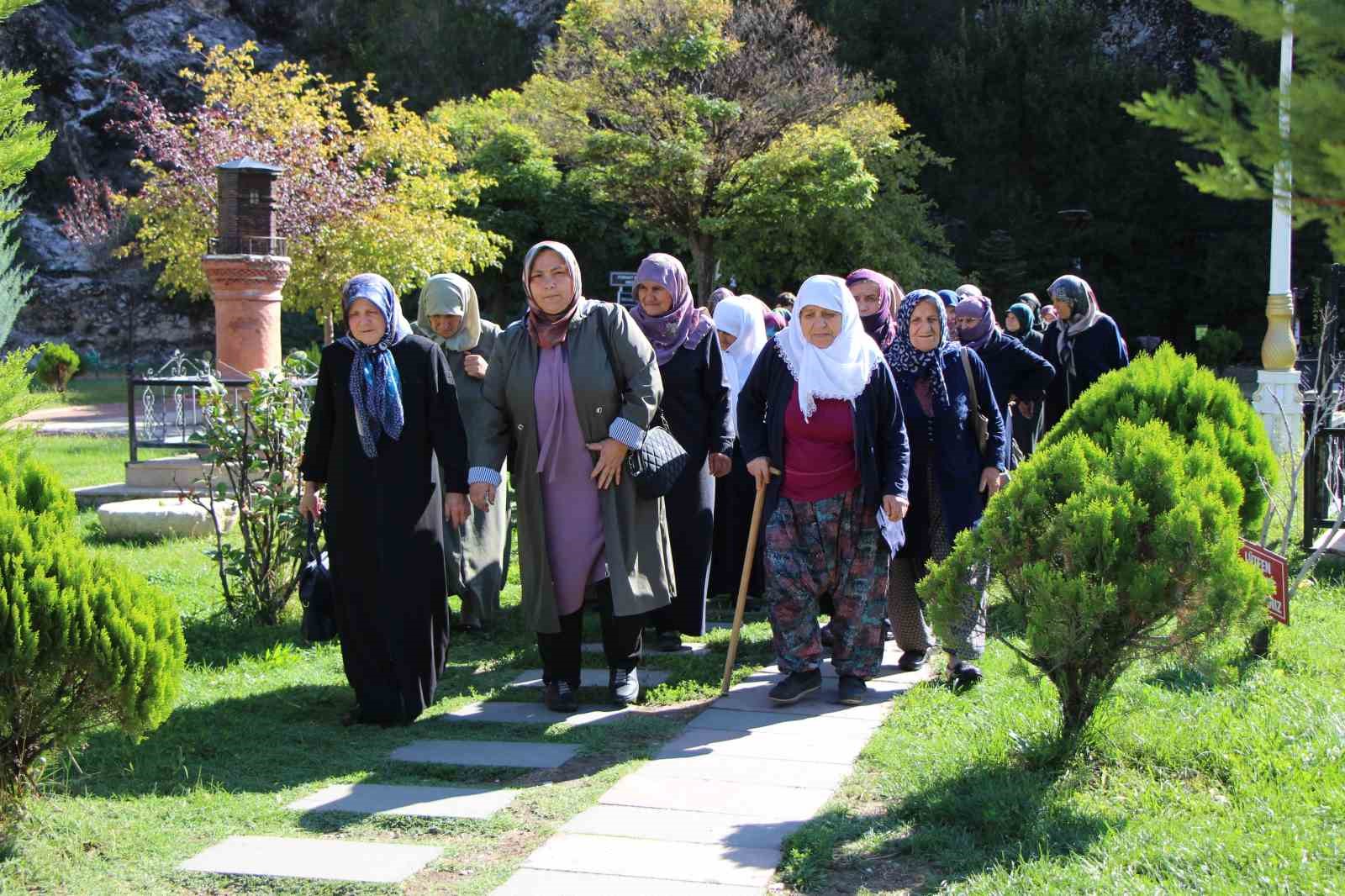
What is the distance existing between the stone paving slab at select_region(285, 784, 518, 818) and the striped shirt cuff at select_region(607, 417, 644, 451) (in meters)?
1.46

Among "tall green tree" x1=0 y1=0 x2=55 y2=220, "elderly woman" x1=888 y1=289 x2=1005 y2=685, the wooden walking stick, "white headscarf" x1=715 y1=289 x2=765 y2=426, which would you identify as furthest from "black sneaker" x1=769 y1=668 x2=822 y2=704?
"tall green tree" x1=0 y1=0 x2=55 y2=220

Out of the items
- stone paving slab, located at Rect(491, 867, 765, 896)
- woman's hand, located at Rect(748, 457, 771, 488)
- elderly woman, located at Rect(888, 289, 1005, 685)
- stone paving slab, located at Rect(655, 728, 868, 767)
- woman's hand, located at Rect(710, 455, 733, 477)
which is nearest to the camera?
stone paving slab, located at Rect(491, 867, 765, 896)

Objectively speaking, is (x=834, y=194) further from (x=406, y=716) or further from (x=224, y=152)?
(x=406, y=716)

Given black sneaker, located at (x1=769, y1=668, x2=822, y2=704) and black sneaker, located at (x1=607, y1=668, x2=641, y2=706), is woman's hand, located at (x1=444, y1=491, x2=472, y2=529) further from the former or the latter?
black sneaker, located at (x1=769, y1=668, x2=822, y2=704)

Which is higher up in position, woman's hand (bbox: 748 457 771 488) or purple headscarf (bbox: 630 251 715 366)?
purple headscarf (bbox: 630 251 715 366)

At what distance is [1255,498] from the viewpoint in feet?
19.9

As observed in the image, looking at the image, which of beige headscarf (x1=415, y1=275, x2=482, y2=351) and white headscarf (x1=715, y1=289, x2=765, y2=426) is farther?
white headscarf (x1=715, y1=289, x2=765, y2=426)

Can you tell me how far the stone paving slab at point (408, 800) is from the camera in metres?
4.30

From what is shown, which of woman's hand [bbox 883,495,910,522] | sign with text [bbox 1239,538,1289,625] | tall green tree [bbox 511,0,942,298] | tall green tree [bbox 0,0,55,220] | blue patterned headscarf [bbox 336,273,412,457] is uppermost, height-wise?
tall green tree [bbox 511,0,942,298]

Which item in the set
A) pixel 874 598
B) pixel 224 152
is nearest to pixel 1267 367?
pixel 874 598

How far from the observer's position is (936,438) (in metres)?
5.92

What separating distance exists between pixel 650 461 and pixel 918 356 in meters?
1.38

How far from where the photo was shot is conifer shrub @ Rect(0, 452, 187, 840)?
3773mm

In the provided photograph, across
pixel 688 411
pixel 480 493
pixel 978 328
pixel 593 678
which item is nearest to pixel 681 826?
pixel 480 493
